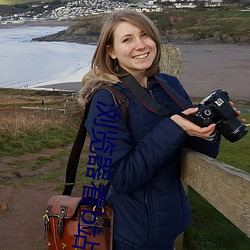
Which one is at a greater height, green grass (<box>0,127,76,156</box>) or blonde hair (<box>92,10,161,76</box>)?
blonde hair (<box>92,10,161,76</box>)

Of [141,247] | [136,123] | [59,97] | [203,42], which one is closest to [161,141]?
[136,123]

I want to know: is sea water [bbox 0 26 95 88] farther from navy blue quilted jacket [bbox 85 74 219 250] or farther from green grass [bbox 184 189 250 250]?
navy blue quilted jacket [bbox 85 74 219 250]

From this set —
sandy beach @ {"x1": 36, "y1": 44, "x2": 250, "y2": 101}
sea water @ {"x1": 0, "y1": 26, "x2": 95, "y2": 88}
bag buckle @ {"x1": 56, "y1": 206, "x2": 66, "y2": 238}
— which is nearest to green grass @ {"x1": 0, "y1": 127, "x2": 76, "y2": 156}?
bag buckle @ {"x1": 56, "y1": 206, "x2": 66, "y2": 238}

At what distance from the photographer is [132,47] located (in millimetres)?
2100

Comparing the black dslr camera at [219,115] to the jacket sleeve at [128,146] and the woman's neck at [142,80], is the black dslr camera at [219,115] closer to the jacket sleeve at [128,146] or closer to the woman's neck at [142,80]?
the jacket sleeve at [128,146]

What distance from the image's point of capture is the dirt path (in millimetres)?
4242

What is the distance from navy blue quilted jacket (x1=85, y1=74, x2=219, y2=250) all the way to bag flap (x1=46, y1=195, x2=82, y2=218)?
0.17 m

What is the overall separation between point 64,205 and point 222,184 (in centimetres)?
74

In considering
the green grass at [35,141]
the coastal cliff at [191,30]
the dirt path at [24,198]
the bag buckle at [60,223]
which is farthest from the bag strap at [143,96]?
the coastal cliff at [191,30]

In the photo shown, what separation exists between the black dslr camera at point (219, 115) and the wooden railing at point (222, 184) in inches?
5.9

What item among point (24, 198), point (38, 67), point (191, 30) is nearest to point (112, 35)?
point (24, 198)

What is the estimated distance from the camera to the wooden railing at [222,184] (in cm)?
163

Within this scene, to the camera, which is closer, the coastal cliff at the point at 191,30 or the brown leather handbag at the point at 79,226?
the brown leather handbag at the point at 79,226

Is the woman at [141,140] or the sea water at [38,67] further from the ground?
the woman at [141,140]
